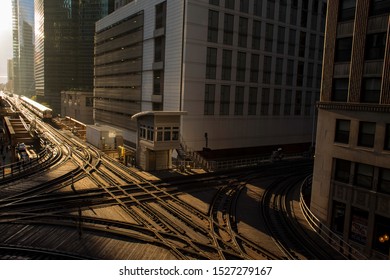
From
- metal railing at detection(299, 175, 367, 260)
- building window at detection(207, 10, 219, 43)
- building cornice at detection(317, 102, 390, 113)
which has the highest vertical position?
building window at detection(207, 10, 219, 43)

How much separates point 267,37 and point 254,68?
4.99 meters

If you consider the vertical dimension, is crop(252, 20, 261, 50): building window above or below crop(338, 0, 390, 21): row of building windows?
above

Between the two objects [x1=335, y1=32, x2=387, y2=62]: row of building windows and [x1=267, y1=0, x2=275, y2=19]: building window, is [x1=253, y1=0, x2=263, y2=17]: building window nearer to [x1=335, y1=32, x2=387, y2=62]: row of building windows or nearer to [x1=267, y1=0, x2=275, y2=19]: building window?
[x1=267, y1=0, x2=275, y2=19]: building window

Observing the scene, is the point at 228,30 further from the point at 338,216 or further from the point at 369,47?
the point at 338,216

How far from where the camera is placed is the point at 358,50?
19.8 meters

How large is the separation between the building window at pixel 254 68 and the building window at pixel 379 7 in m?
26.6

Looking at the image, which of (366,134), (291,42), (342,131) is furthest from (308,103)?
(366,134)

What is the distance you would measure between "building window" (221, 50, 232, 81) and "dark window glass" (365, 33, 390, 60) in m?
24.4

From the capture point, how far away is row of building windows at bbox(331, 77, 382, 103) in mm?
18891

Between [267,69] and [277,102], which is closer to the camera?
[267,69]

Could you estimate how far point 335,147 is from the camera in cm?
2080

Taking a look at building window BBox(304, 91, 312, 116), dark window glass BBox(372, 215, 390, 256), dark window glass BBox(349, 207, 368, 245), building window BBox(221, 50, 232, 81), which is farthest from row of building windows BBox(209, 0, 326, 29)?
dark window glass BBox(372, 215, 390, 256)

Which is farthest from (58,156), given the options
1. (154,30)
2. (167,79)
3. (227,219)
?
(227,219)

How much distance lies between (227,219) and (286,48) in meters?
35.4
